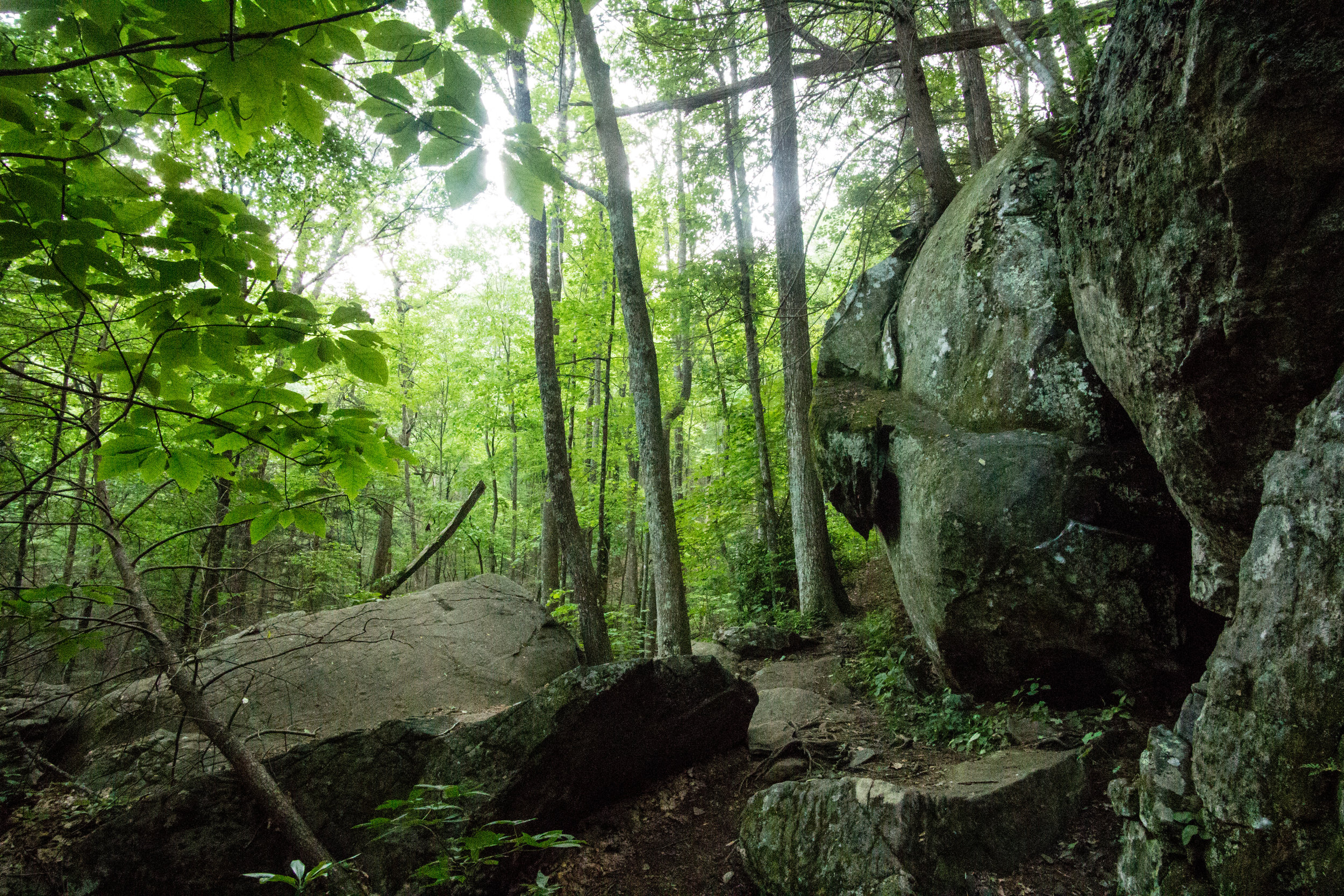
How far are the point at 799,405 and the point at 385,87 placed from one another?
347 inches

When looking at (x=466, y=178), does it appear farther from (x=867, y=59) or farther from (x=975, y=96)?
(x=975, y=96)

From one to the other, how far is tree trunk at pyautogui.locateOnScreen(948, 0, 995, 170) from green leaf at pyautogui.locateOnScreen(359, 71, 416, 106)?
8.30m

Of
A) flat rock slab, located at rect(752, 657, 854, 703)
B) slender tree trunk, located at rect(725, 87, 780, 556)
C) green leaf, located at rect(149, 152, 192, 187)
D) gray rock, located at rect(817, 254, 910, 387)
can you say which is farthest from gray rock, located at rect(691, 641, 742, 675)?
green leaf, located at rect(149, 152, 192, 187)

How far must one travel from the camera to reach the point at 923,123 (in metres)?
7.18

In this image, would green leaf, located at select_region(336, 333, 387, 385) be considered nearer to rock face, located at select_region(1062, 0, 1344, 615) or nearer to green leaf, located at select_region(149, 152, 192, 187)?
green leaf, located at select_region(149, 152, 192, 187)

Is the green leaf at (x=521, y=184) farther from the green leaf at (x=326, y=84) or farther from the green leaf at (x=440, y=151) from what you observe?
the green leaf at (x=326, y=84)

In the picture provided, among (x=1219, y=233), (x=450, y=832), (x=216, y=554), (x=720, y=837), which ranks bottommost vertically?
(x=720, y=837)

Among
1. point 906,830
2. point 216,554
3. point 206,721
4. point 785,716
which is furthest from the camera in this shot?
point 216,554

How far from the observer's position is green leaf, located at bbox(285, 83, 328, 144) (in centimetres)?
147

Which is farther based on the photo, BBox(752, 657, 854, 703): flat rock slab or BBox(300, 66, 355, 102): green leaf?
BBox(752, 657, 854, 703): flat rock slab

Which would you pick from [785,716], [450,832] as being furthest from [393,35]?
[785,716]

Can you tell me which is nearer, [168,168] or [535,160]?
[535,160]

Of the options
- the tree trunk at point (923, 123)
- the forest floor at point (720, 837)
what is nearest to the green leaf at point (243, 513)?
the forest floor at point (720, 837)

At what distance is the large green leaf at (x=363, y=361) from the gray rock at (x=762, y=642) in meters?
7.96
